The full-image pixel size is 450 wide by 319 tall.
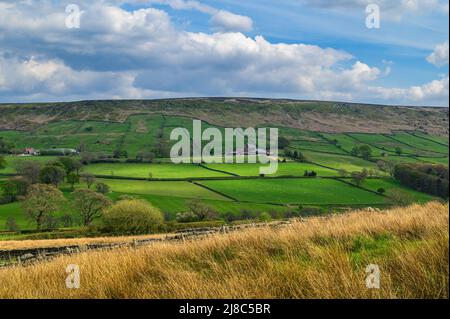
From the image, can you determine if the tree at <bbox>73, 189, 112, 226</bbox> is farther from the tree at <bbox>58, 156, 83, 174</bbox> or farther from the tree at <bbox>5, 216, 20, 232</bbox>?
the tree at <bbox>58, 156, 83, 174</bbox>

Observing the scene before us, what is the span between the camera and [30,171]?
83938mm

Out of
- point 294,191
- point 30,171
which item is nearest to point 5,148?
point 30,171

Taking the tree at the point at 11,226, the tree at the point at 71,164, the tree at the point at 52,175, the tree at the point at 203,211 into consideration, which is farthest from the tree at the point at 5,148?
the tree at the point at 203,211

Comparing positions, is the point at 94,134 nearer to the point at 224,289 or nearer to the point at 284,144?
the point at 284,144

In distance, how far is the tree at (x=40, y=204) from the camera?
196ft

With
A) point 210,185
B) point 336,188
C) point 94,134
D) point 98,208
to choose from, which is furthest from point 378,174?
point 94,134

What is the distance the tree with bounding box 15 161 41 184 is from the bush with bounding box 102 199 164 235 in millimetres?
38779

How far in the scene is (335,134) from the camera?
142750 mm

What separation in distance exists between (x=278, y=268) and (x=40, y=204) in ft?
194

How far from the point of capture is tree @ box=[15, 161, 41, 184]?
3191 inches

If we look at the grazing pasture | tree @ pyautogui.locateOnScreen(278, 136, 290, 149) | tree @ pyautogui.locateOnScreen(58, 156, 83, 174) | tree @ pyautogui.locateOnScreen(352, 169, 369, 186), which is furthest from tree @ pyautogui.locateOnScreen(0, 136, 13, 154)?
tree @ pyautogui.locateOnScreen(352, 169, 369, 186)

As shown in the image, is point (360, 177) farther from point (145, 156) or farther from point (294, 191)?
point (145, 156)

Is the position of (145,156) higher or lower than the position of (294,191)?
higher

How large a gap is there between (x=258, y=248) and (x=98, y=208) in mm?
58670
